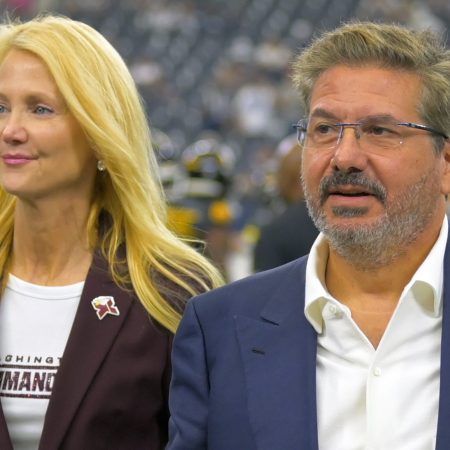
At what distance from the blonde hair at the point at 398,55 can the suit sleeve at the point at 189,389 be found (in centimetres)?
58

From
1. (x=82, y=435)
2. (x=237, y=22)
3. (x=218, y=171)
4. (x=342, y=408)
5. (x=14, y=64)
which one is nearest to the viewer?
(x=342, y=408)

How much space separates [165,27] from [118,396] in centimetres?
1567

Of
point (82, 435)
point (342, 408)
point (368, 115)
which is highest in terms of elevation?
point (368, 115)

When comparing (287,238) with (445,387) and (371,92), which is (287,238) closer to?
(371,92)

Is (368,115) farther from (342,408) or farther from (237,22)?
(237,22)

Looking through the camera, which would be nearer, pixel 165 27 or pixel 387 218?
pixel 387 218

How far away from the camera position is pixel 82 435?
2.91 m

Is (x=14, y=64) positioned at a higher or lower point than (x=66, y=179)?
higher

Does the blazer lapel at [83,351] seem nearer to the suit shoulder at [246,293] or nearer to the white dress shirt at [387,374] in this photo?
the suit shoulder at [246,293]

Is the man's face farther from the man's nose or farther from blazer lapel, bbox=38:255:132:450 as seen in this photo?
blazer lapel, bbox=38:255:132:450

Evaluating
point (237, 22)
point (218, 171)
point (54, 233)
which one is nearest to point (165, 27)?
point (237, 22)

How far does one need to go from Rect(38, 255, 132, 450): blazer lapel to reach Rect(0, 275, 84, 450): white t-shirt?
6cm

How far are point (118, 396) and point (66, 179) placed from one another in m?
0.61

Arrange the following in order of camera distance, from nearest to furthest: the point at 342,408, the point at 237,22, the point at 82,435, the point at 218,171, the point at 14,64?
the point at 342,408 → the point at 82,435 → the point at 14,64 → the point at 218,171 → the point at 237,22
